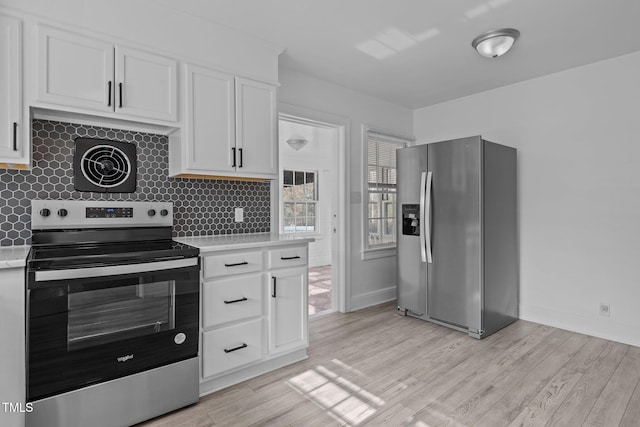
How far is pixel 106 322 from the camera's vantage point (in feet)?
5.95

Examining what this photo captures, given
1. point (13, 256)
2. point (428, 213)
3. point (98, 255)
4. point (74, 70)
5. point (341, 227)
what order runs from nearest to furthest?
point (13, 256), point (98, 255), point (74, 70), point (428, 213), point (341, 227)

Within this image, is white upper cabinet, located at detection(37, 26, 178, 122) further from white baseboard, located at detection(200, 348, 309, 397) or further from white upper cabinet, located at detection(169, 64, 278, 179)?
white baseboard, located at detection(200, 348, 309, 397)

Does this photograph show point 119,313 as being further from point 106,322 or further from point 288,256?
point 288,256

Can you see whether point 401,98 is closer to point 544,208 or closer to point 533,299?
point 544,208

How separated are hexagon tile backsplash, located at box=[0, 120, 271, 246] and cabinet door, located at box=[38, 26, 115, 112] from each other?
33 centimetres

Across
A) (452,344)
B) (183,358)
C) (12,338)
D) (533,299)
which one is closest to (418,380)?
(452,344)

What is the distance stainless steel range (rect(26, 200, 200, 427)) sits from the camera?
5.39ft

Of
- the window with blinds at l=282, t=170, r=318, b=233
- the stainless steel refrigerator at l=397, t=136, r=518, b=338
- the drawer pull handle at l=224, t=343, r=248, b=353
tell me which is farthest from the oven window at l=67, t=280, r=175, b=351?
the window with blinds at l=282, t=170, r=318, b=233

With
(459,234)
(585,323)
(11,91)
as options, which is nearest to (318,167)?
(459,234)

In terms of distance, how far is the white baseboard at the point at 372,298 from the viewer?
12.9 feet

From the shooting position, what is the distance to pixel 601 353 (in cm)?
283

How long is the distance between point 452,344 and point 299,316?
140cm

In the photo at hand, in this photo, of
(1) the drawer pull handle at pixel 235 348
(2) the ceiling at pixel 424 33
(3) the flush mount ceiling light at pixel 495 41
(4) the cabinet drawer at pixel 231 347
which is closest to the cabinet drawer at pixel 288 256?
(4) the cabinet drawer at pixel 231 347

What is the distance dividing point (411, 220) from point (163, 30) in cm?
274
